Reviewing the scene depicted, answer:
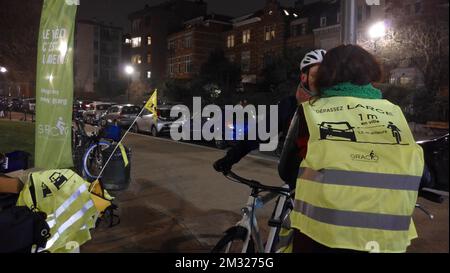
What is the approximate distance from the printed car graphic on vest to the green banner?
15.9ft

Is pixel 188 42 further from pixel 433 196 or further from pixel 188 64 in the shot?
pixel 433 196

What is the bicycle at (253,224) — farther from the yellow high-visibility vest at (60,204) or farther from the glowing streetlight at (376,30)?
the glowing streetlight at (376,30)

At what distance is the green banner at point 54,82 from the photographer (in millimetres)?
5863

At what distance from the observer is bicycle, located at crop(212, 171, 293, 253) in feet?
9.14

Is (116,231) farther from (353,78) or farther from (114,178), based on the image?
(353,78)

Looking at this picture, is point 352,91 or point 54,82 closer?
point 352,91

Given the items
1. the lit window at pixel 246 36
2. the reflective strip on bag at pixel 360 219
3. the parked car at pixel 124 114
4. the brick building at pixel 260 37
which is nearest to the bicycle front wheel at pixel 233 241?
the reflective strip on bag at pixel 360 219

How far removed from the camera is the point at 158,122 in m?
19.9

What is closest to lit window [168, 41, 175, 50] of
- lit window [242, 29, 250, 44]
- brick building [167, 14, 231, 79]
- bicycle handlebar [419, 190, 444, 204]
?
brick building [167, 14, 231, 79]

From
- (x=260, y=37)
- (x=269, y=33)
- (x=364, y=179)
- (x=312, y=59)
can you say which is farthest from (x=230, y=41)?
(x=364, y=179)

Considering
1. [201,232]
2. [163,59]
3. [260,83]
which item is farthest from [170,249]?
[163,59]

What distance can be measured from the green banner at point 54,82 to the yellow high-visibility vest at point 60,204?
2.25 metres

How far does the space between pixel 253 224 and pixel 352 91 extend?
50.4 inches
